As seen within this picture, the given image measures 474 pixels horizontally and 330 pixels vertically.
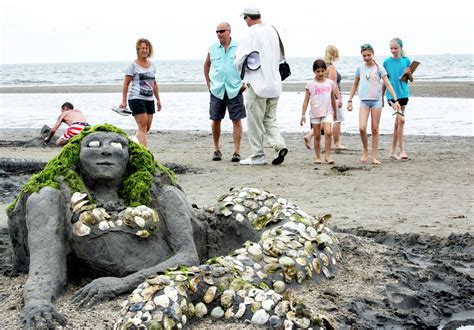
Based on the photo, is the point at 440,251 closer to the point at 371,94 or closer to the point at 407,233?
the point at 407,233

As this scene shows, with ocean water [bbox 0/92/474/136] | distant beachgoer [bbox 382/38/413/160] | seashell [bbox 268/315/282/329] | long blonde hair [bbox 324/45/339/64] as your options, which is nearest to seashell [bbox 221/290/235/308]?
seashell [bbox 268/315/282/329]

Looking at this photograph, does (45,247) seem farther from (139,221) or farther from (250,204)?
(250,204)

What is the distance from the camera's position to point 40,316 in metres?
4.83

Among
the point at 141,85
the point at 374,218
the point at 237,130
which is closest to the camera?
the point at 374,218

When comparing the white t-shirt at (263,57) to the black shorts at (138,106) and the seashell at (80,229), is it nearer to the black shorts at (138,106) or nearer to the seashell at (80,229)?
the black shorts at (138,106)

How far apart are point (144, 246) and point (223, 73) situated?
7215 millimetres

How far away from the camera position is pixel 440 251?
24.5ft

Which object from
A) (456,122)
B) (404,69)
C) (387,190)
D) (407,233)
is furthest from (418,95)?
(407,233)

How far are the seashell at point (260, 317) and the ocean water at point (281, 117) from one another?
14609mm

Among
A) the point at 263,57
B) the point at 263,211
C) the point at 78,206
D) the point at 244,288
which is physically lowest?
the point at 244,288

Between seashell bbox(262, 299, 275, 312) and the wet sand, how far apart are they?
21 cm

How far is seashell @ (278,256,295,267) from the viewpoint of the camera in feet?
18.9

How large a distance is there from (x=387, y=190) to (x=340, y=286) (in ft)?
14.8

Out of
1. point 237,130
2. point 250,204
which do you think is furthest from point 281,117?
point 250,204
